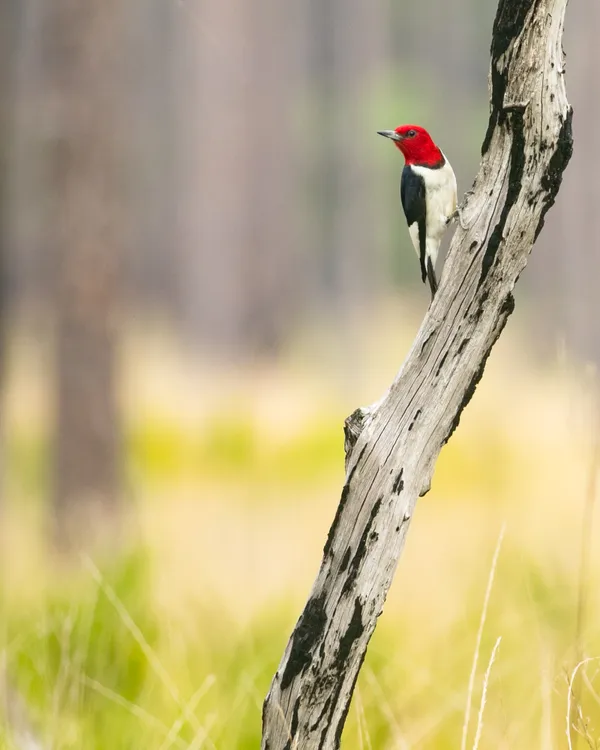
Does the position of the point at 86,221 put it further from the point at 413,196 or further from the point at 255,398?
the point at 255,398

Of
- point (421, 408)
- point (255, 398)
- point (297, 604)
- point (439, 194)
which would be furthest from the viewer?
point (255, 398)

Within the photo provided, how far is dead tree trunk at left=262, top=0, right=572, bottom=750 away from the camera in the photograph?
51.2 inches

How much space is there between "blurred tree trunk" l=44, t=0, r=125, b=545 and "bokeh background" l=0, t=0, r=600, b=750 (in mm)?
10

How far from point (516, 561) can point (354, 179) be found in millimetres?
8454

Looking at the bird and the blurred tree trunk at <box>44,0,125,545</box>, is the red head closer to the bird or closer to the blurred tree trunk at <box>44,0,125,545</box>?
the bird

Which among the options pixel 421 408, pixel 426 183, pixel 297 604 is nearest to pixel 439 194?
pixel 426 183

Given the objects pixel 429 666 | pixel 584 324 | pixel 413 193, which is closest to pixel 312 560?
pixel 429 666

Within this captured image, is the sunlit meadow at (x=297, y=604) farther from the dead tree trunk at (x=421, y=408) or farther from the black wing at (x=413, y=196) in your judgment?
the black wing at (x=413, y=196)

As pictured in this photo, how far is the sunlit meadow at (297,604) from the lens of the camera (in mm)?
2014

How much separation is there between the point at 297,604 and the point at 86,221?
2.00m

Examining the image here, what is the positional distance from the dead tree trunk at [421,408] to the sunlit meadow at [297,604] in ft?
0.77

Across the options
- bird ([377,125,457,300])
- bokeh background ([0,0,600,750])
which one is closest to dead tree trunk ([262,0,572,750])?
bird ([377,125,457,300])

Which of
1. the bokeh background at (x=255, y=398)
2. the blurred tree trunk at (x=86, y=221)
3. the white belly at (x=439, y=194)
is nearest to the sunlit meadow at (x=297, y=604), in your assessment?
the bokeh background at (x=255, y=398)

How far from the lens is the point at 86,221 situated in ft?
12.9
